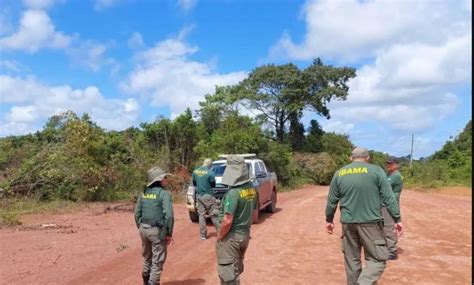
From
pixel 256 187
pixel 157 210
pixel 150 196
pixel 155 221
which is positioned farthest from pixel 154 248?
pixel 256 187

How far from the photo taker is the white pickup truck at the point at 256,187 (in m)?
13.8

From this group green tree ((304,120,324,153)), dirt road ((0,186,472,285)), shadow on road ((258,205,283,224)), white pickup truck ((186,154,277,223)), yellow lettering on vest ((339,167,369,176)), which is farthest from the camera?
green tree ((304,120,324,153))

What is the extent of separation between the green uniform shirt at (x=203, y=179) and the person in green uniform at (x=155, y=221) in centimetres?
453

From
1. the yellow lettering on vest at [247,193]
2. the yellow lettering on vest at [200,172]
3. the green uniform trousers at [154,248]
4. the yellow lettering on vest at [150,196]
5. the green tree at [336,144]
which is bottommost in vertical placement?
the green uniform trousers at [154,248]

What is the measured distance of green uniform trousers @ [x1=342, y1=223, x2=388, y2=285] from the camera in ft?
20.2

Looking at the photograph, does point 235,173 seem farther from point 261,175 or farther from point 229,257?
point 261,175

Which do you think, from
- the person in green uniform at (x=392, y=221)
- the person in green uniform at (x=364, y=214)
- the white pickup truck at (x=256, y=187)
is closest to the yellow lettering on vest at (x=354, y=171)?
the person in green uniform at (x=364, y=214)

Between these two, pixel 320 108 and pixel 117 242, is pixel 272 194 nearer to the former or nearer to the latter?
pixel 117 242

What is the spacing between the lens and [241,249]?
6.07m

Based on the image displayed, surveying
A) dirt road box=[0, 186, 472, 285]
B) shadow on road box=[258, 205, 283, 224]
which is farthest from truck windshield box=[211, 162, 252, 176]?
dirt road box=[0, 186, 472, 285]

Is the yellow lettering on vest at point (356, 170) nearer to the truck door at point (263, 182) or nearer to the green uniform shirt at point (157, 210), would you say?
the green uniform shirt at point (157, 210)

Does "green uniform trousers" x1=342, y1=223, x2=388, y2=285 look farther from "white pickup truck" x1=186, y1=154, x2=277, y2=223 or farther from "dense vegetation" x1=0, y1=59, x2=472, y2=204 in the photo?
"dense vegetation" x1=0, y1=59, x2=472, y2=204

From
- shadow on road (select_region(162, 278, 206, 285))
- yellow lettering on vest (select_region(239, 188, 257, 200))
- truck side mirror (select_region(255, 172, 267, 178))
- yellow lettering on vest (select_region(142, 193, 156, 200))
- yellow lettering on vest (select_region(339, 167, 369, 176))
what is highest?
yellow lettering on vest (select_region(339, 167, 369, 176))

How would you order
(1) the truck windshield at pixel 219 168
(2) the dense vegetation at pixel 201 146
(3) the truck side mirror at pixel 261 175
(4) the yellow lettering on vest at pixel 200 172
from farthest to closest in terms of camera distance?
(2) the dense vegetation at pixel 201 146 < (3) the truck side mirror at pixel 261 175 < (1) the truck windshield at pixel 219 168 < (4) the yellow lettering on vest at pixel 200 172
